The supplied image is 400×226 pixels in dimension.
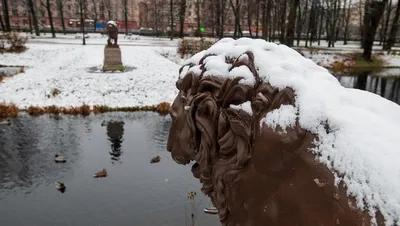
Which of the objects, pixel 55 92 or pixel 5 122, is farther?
pixel 55 92

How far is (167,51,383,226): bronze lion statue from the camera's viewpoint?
1.69 m

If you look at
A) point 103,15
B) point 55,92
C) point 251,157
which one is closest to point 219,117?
point 251,157

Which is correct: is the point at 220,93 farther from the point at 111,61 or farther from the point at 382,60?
the point at 382,60

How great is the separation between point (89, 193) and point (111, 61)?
41.5ft

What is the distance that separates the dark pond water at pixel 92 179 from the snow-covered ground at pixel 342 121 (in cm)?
439

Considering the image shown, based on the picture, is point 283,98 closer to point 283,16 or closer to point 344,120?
point 344,120

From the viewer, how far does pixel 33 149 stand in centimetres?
893

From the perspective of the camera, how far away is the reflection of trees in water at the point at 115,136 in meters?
8.73

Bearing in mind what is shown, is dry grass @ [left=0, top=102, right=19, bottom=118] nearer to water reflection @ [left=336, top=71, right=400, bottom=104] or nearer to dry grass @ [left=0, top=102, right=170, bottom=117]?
dry grass @ [left=0, top=102, right=170, bottom=117]

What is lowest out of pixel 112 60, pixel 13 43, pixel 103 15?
pixel 112 60

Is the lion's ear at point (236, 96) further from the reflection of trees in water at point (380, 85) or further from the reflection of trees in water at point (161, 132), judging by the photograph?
the reflection of trees in water at point (380, 85)

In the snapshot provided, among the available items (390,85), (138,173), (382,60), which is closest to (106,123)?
(138,173)

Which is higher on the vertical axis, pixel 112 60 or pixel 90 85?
pixel 112 60

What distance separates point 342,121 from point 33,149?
861cm
